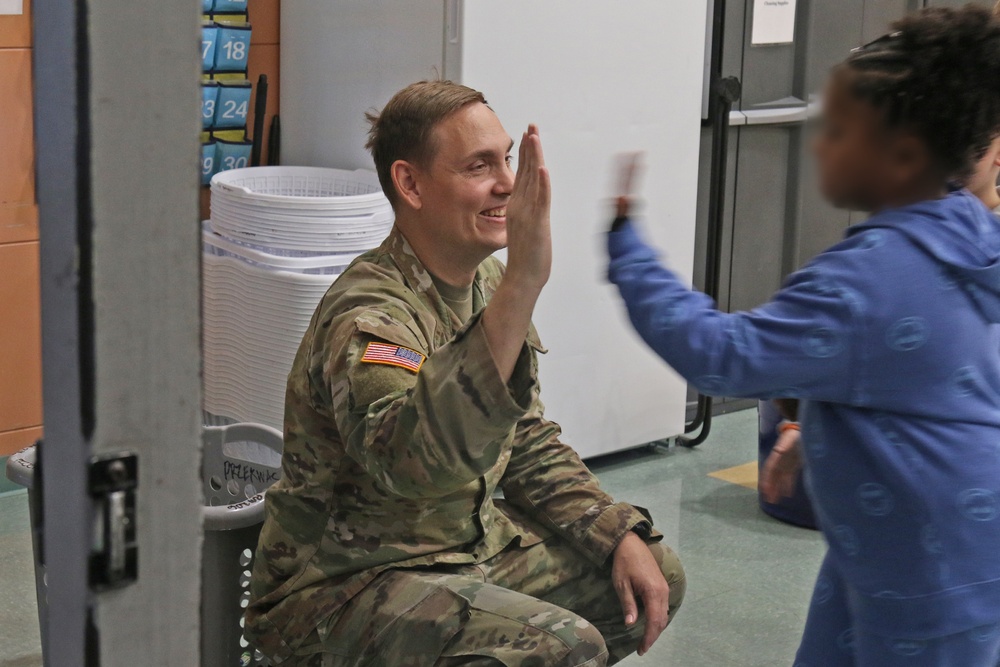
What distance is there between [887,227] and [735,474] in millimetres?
2619

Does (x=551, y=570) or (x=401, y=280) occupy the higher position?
(x=401, y=280)

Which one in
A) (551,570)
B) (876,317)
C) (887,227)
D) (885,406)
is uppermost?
(887,227)

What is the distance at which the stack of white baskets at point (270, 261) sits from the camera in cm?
309

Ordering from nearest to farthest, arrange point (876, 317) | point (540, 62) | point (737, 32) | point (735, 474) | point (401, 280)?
point (876, 317)
point (401, 280)
point (540, 62)
point (735, 474)
point (737, 32)

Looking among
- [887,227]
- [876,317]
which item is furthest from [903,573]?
[887,227]

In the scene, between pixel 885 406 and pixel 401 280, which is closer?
pixel 885 406

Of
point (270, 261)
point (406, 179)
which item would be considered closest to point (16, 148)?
point (270, 261)

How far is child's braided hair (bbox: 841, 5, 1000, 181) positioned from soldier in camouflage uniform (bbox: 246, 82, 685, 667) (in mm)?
442

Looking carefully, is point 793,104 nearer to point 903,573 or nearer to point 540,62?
point 540,62

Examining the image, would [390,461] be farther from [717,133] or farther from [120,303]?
[717,133]

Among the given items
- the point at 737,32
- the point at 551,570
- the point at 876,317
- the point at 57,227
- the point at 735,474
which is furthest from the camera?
the point at 737,32

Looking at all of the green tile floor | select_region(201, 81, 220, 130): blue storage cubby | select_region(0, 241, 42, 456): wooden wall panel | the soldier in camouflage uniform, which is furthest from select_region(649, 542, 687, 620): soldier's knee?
select_region(201, 81, 220, 130): blue storage cubby

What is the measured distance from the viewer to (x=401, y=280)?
1.91 metres

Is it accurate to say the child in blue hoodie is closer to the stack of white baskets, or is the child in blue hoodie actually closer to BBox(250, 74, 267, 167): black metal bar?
the stack of white baskets
